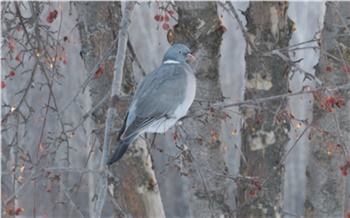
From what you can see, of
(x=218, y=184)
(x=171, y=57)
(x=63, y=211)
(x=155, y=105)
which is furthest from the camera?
(x=63, y=211)

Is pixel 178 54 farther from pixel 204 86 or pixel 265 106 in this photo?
pixel 265 106

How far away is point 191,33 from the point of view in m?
3.23

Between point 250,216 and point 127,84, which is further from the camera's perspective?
point 250,216

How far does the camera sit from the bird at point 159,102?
2.53m

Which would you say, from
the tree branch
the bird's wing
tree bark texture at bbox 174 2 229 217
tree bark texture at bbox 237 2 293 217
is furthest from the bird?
tree bark texture at bbox 237 2 293 217

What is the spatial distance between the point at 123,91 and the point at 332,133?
122cm

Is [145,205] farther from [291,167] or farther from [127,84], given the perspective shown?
[291,167]

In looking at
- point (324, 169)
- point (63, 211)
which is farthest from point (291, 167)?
point (324, 169)

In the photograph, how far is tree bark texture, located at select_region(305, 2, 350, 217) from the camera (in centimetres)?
335

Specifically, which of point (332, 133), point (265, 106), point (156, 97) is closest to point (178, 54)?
point (156, 97)

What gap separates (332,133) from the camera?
3.40 metres

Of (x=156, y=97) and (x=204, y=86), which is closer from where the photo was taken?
(x=156, y=97)

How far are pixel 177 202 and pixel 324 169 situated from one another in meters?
8.54

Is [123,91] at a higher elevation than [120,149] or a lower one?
higher
